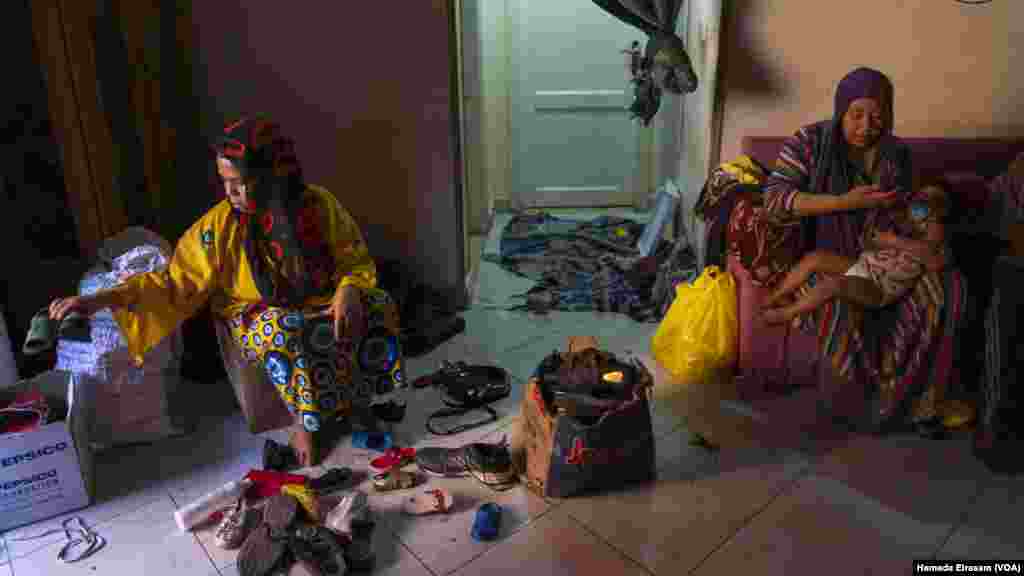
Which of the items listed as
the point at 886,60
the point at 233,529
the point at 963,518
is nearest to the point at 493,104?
the point at 886,60

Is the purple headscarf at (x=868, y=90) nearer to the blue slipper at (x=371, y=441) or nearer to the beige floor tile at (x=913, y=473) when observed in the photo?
the beige floor tile at (x=913, y=473)

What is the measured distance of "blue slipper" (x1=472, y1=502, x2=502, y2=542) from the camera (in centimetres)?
174

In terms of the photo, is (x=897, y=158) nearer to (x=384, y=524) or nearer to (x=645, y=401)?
(x=645, y=401)

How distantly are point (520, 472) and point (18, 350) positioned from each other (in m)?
1.78

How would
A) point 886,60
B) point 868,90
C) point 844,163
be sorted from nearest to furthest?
1. point 868,90
2. point 844,163
3. point 886,60

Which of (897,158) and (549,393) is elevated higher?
(897,158)

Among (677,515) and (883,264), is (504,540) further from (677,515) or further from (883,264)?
(883,264)

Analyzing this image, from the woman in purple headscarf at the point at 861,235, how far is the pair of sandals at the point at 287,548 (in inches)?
55.6

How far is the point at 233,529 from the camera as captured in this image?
1741 millimetres

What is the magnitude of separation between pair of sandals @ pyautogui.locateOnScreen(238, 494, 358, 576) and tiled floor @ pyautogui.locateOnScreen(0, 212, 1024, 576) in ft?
0.28

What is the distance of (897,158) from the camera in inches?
77.8

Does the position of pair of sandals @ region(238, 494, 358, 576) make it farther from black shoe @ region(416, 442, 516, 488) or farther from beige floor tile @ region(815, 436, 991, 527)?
beige floor tile @ region(815, 436, 991, 527)

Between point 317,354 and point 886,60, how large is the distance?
2181 mm

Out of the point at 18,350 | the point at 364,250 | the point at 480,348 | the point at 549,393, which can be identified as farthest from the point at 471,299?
the point at 18,350
